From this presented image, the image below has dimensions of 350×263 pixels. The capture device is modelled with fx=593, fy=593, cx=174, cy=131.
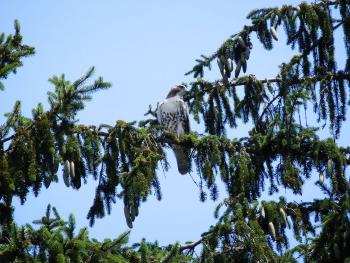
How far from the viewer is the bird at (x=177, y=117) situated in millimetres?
8227

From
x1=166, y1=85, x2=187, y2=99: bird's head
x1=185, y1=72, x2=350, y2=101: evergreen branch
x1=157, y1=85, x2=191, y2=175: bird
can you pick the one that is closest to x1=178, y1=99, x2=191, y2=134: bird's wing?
x1=157, y1=85, x2=191, y2=175: bird

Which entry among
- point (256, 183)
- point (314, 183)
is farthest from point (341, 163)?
point (256, 183)

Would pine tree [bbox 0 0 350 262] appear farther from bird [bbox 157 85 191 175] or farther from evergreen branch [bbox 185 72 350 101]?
bird [bbox 157 85 191 175]

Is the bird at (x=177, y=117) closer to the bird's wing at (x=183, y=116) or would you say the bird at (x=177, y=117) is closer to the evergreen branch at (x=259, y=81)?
the bird's wing at (x=183, y=116)

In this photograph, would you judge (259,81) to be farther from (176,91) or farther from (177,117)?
(176,91)

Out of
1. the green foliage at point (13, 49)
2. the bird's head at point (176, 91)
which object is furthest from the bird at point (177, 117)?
the green foliage at point (13, 49)

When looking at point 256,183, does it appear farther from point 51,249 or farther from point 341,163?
point 51,249

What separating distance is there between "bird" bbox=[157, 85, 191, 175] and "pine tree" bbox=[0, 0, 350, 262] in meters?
1.82

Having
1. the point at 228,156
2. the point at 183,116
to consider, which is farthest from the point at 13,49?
the point at 183,116

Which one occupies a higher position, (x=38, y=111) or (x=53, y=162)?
(x=38, y=111)

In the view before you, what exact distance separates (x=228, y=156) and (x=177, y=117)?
115 inches

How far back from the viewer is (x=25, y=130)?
4.76 m

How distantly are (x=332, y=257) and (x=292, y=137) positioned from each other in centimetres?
131

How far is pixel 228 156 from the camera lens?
215 inches
